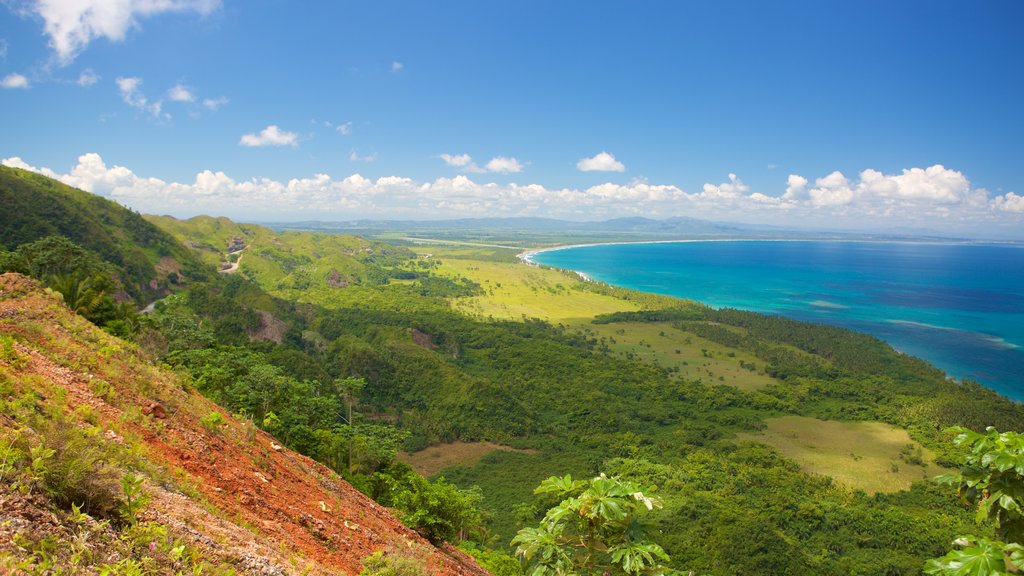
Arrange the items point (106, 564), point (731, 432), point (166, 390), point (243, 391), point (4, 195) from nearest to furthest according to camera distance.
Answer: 1. point (106, 564)
2. point (166, 390)
3. point (243, 391)
4. point (731, 432)
5. point (4, 195)

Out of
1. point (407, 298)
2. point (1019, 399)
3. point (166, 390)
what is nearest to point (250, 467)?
point (166, 390)

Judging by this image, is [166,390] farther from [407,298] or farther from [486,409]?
[407,298]

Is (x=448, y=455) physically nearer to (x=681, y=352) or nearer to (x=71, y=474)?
(x=71, y=474)

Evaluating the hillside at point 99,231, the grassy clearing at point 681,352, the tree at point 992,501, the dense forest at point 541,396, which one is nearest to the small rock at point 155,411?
the dense forest at point 541,396

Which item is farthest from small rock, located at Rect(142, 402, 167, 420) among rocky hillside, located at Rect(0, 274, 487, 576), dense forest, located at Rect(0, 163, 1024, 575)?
dense forest, located at Rect(0, 163, 1024, 575)

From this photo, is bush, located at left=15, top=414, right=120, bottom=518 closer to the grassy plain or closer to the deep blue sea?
the grassy plain

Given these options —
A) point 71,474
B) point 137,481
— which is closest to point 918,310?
point 137,481
